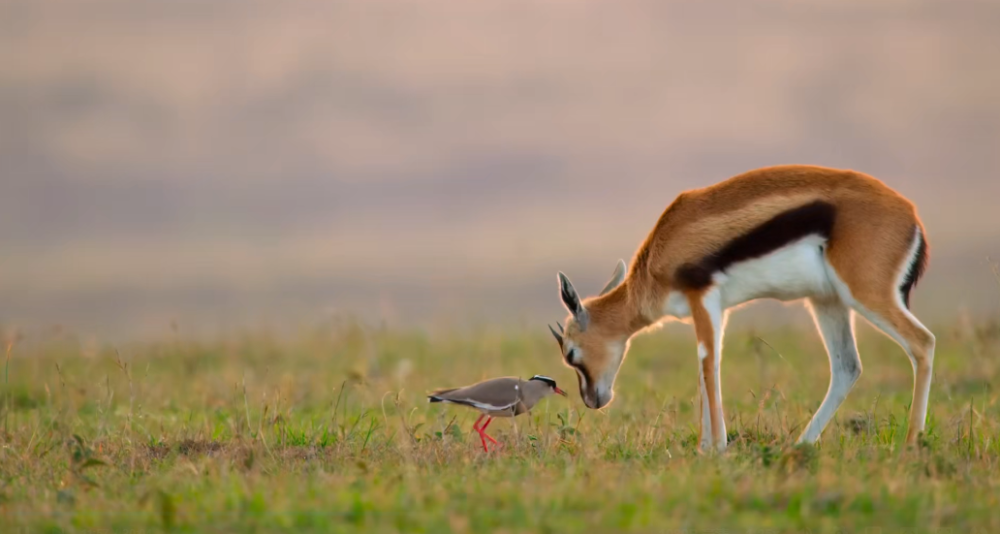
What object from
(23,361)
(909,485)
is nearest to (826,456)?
(909,485)

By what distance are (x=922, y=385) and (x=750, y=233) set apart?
1.59 m

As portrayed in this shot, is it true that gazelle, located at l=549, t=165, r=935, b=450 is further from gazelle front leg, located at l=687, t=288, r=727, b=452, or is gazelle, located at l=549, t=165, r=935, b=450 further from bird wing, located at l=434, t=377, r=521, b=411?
bird wing, located at l=434, t=377, r=521, b=411

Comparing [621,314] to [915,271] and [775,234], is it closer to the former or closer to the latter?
[775,234]

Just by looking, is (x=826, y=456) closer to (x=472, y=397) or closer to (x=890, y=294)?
(x=890, y=294)

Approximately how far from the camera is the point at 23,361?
14719 mm

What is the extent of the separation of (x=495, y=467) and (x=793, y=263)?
262cm

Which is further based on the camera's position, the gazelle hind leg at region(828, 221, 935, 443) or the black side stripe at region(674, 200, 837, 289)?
the black side stripe at region(674, 200, 837, 289)

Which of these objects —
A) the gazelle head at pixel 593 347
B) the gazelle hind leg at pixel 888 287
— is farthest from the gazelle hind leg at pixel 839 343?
the gazelle head at pixel 593 347

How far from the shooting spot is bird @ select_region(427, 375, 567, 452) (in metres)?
7.45

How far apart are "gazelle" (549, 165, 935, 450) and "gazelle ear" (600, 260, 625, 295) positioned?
0.44 m

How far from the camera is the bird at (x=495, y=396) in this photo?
24.5ft

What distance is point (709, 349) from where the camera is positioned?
754 centimetres

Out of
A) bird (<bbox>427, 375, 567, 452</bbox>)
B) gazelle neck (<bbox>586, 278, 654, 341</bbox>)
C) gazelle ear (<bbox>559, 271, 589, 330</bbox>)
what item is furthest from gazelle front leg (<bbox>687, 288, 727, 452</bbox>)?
bird (<bbox>427, 375, 567, 452</bbox>)

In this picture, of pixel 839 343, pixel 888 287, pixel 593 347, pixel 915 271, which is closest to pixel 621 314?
pixel 593 347
